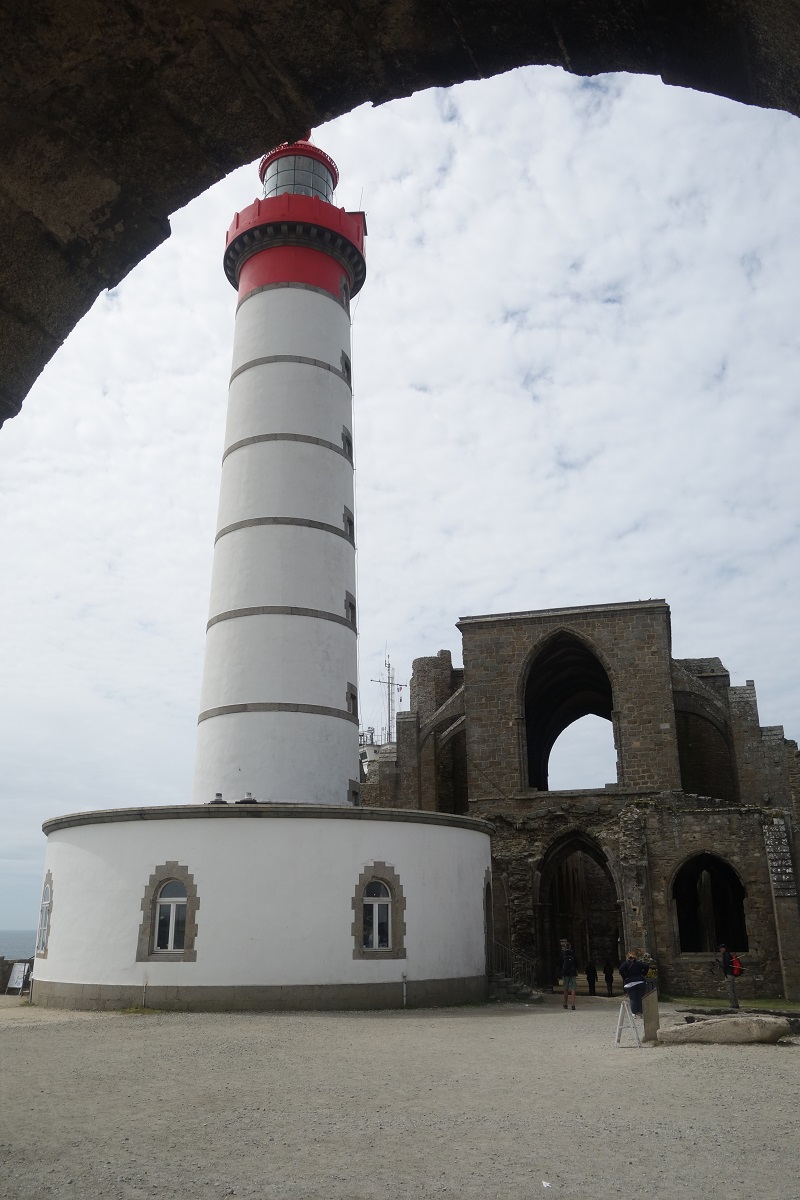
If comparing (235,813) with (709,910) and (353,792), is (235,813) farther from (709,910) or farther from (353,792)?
(709,910)

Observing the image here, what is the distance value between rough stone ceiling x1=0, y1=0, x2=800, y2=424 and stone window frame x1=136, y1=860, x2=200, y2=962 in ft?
44.1

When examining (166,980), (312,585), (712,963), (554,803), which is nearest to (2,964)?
(166,980)

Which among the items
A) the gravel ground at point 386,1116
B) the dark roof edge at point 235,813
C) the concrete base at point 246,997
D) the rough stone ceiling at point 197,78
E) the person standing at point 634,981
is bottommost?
the gravel ground at point 386,1116

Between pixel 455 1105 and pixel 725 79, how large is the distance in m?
7.38

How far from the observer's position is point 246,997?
14547mm

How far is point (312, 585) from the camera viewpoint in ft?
62.4

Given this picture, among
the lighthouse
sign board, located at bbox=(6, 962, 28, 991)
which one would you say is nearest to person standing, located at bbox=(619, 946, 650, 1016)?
the lighthouse

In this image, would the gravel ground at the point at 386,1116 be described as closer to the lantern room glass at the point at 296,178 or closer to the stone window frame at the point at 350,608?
the stone window frame at the point at 350,608

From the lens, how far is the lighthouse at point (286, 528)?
1806 cm

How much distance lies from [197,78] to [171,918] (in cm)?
1440

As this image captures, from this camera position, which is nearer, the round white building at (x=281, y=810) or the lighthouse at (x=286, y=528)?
the round white building at (x=281, y=810)

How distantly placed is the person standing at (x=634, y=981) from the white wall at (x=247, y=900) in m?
→ 4.86

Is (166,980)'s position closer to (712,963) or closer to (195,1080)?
(195,1080)

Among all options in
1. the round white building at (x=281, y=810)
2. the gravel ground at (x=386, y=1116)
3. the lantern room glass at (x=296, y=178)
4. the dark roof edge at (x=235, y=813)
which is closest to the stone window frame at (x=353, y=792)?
the round white building at (x=281, y=810)
